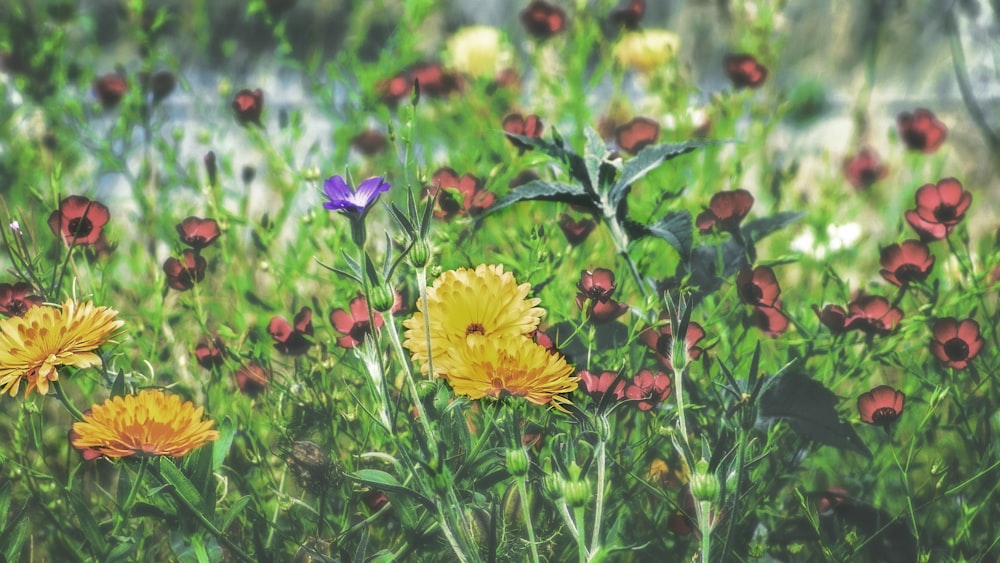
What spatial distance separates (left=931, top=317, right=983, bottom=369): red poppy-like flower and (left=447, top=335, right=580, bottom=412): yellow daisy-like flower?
438 millimetres

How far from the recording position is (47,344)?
767 mm

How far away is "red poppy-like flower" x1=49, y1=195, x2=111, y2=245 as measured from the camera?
1001mm

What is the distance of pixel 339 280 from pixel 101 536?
15.1 inches

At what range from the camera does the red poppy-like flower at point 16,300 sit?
924 mm

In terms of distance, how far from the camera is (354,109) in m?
1.60

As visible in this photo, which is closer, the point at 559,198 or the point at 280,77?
the point at 559,198

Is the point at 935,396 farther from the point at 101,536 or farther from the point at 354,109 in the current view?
the point at 354,109

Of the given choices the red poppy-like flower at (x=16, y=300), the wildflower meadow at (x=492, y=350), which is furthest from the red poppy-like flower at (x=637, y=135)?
the red poppy-like flower at (x=16, y=300)

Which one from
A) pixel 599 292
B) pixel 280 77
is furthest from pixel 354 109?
pixel 280 77

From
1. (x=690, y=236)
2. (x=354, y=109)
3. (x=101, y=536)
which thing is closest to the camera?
(x=101, y=536)

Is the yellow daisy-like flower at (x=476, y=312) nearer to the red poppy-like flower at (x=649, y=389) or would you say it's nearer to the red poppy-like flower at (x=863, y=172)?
the red poppy-like flower at (x=649, y=389)

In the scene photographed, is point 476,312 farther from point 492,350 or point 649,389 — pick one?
point 649,389

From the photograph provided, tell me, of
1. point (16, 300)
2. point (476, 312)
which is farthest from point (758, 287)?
point (16, 300)

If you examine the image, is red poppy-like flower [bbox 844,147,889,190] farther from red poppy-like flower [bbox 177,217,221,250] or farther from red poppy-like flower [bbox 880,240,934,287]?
red poppy-like flower [bbox 177,217,221,250]
